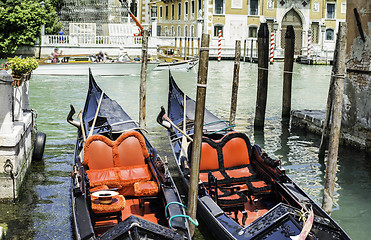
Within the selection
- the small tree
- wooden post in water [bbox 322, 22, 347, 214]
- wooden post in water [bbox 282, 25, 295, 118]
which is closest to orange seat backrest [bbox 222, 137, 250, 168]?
wooden post in water [bbox 322, 22, 347, 214]

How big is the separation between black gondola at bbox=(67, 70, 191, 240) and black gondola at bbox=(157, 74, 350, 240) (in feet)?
1.23

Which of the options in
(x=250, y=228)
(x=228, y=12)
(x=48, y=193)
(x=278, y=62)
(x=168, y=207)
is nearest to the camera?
(x=250, y=228)

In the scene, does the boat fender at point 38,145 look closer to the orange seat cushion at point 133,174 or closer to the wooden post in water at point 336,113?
the orange seat cushion at point 133,174

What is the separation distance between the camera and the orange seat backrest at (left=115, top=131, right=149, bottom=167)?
17.5ft

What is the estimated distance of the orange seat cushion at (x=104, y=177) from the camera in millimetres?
4875

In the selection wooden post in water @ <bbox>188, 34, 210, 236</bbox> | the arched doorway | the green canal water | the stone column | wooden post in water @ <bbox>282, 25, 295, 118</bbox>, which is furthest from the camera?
the arched doorway

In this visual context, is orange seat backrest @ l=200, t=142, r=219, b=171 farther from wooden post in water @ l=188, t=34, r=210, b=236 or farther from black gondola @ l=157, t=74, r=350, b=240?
wooden post in water @ l=188, t=34, r=210, b=236

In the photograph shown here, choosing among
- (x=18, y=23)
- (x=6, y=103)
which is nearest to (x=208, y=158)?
(x=6, y=103)

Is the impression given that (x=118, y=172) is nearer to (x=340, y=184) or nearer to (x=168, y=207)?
(x=168, y=207)

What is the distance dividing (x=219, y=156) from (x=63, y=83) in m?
11.5

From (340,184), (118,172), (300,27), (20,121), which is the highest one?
(300,27)

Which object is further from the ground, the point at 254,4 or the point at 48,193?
the point at 254,4

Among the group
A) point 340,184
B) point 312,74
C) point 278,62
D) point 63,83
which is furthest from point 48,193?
point 278,62

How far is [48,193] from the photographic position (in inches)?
230
